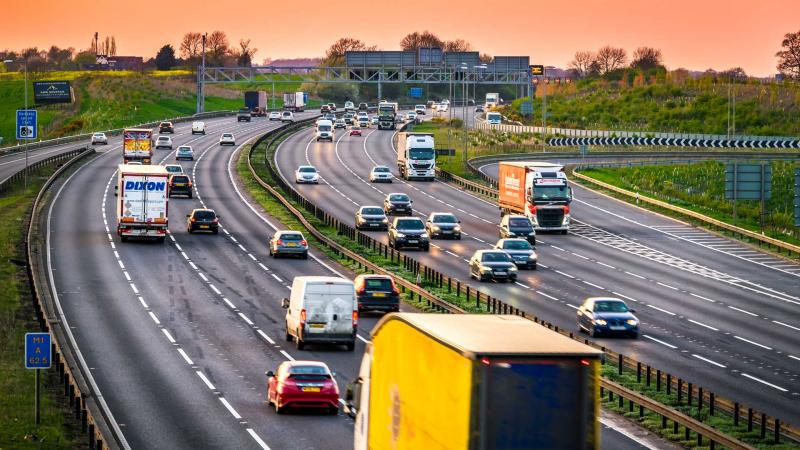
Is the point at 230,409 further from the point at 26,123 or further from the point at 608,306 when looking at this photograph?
the point at 26,123

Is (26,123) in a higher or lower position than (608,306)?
higher

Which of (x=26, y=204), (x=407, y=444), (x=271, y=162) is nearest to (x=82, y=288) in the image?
(x=26, y=204)

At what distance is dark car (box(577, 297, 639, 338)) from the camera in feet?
167

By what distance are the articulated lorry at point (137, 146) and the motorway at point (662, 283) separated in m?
16.5

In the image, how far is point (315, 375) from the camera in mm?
36312

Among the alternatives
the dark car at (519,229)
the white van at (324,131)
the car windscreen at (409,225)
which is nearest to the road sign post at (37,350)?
the car windscreen at (409,225)

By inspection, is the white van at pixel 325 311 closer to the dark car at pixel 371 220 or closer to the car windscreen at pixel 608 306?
the car windscreen at pixel 608 306


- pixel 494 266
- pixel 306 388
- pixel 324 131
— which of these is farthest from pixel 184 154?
pixel 306 388

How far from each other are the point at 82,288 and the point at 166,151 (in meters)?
77.1

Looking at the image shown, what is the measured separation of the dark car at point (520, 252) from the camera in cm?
6925

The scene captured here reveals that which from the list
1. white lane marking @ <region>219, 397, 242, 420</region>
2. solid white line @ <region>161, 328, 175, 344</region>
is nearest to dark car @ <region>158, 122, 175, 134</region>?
solid white line @ <region>161, 328, 175, 344</region>

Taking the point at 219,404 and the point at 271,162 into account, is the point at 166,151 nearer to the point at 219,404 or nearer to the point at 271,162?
the point at 271,162

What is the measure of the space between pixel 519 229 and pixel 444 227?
491 cm

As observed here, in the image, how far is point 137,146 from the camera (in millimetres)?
115875
